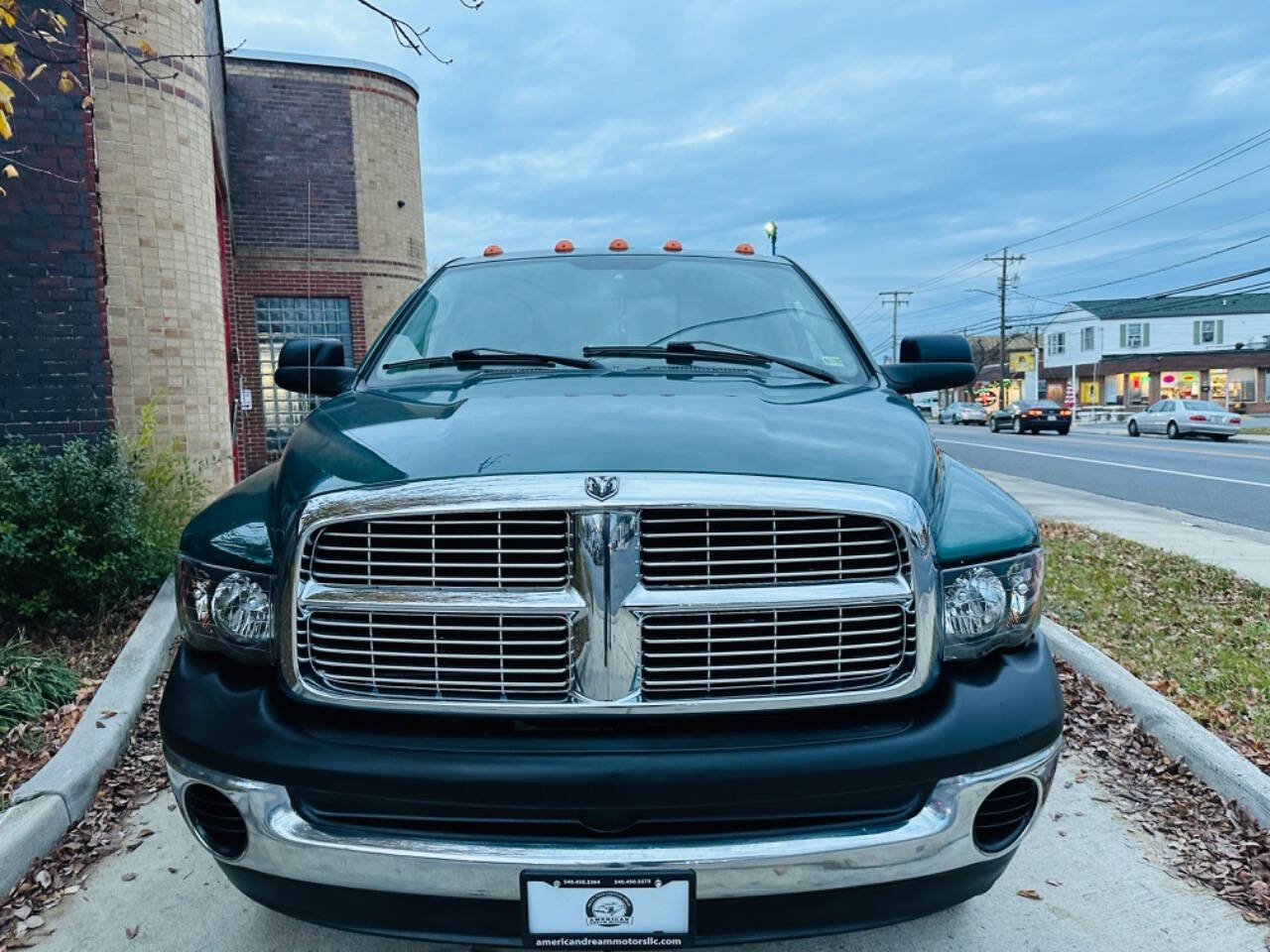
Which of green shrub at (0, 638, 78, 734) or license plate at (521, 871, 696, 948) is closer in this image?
license plate at (521, 871, 696, 948)

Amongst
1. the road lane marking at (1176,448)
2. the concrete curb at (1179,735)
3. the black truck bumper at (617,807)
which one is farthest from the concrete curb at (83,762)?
the road lane marking at (1176,448)

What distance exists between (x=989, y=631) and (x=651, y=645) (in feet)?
2.63

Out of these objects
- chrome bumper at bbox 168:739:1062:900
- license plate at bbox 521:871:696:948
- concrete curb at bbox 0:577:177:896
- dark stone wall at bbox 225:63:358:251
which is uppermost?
dark stone wall at bbox 225:63:358:251

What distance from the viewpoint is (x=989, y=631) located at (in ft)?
6.93

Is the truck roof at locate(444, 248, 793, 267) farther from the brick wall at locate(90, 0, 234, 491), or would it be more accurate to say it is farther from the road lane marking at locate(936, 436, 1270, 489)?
the road lane marking at locate(936, 436, 1270, 489)

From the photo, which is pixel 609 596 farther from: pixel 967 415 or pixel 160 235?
pixel 967 415

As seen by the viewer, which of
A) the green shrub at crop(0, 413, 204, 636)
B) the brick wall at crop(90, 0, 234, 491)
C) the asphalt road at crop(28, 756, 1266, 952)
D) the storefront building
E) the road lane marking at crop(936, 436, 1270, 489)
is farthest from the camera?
the storefront building

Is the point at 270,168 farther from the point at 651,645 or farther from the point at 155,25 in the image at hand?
the point at 651,645

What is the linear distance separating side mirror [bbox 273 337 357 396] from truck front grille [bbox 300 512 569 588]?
4.88 ft

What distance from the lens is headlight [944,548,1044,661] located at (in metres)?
2.08

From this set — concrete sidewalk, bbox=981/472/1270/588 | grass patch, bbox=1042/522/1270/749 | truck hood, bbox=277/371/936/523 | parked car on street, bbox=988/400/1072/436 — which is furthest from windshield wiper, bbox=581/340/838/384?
parked car on street, bbox=988/400/1072/436

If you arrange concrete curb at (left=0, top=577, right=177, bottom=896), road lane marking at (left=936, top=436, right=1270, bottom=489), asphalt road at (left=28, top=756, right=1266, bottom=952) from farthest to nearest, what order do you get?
road lane marking at (left=936, top=436, right=1270, bottom=489) < concrete curb at (left=0, top=577, right=177, bottom=896) < asphalt road at (left=28, top=756, right=1266, bottom=952)

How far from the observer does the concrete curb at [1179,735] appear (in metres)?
3.16

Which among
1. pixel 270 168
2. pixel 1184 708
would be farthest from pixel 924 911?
pixel 270 168
